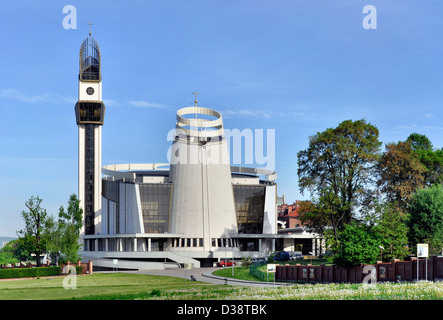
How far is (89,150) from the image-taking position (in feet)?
415

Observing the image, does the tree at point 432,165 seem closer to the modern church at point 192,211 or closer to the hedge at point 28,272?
the modern church at point 192,211

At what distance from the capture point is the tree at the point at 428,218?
6881cm

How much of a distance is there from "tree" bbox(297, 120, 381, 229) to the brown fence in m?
15.4

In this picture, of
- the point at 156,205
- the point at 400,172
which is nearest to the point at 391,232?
the point at 400,172

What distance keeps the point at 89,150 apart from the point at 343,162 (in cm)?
6933

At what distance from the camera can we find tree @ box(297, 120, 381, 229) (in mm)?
73188

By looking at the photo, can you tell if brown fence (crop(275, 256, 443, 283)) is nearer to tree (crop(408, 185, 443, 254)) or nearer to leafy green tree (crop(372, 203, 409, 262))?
leafy green tree (crop(372, 203, 409, 262))

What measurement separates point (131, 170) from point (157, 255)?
3979 centimetres

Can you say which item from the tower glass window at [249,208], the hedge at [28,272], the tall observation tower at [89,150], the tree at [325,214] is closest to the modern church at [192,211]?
the tower glass window at [249,208]

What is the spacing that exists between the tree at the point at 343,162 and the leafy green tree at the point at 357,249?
18.0 metres

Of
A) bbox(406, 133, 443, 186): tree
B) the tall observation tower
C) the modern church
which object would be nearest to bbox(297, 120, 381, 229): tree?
bbox(406, 133, 443, 186): tree
